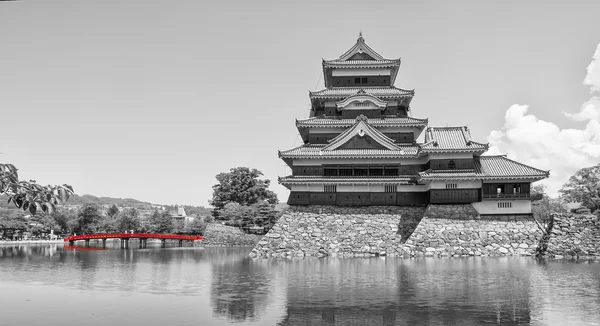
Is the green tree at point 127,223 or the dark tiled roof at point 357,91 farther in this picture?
the green tree at point 127,223

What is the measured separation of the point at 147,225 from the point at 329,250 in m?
51.1

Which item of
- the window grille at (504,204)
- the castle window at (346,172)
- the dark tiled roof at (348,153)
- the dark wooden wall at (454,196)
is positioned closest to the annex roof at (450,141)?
the dark tiled roof at (348,153)

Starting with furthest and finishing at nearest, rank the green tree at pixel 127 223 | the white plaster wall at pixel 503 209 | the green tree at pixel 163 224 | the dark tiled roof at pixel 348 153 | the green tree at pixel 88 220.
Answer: the green tree at pixel 127 223 → the green tree at pixel 88 220 → the green tree at pixel 163 224 → the dark tiled roof at pixel 348 153 → the white plaster wall at pixel 503 209

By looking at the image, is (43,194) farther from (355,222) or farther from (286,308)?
(355,222)

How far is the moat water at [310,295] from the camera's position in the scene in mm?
11047

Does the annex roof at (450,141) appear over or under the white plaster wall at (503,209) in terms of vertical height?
over

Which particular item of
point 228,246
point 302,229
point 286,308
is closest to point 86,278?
point 286,308

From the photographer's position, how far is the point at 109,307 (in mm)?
12492

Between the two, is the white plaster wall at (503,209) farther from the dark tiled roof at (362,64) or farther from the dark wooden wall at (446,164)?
the dark tiled roof at (362,64)

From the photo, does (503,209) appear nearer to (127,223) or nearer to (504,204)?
(504,204)

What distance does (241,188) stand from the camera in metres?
58.1

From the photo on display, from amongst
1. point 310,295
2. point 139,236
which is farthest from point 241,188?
point 310,295

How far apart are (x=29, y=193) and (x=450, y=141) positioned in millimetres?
28609

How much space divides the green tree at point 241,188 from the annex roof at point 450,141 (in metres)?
30.0
